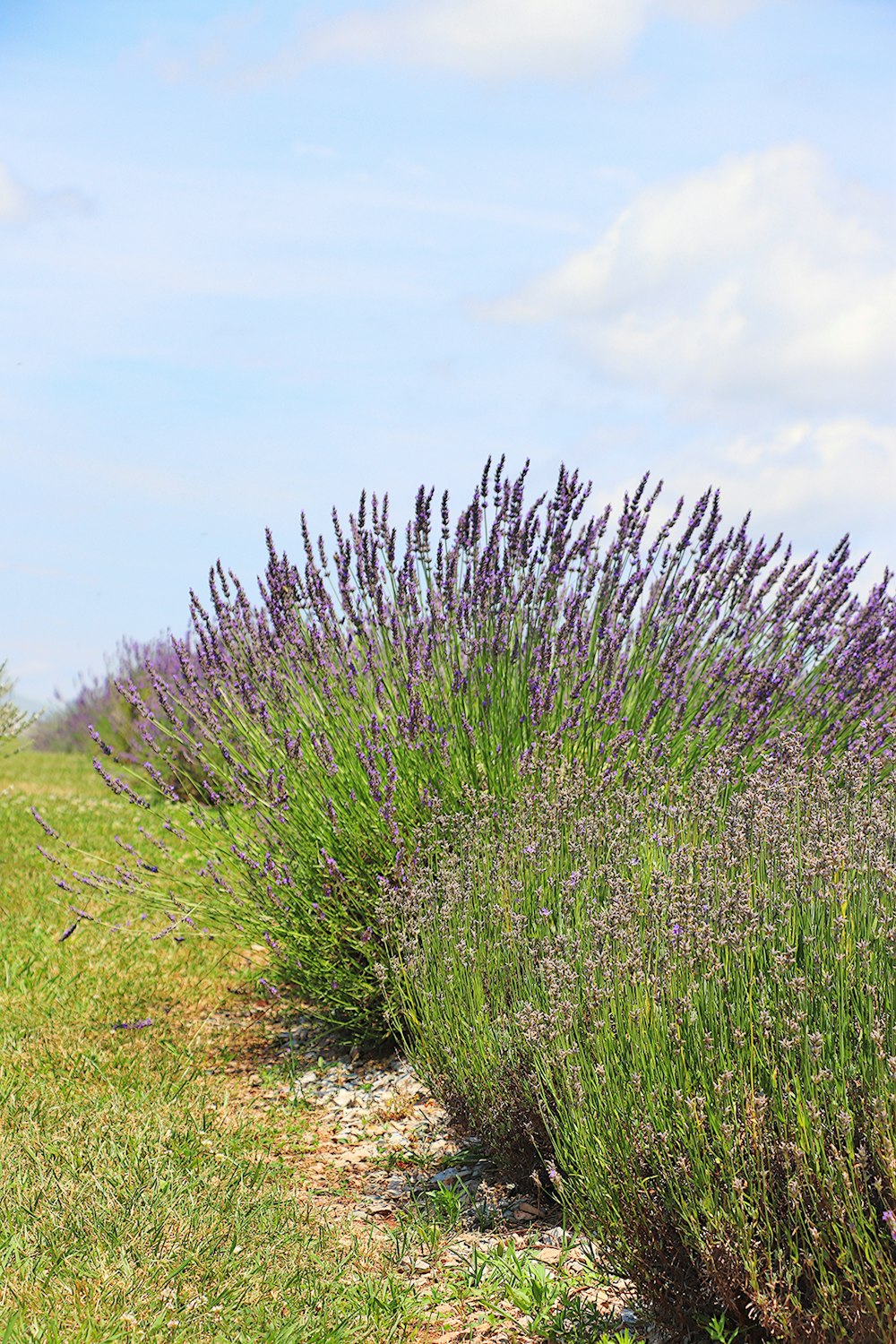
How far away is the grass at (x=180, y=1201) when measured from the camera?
3021 millimetres

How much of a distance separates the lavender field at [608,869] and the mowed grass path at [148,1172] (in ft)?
1.62

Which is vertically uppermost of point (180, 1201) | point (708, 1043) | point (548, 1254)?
point (708, 1043)

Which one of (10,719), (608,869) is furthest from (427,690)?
(10,719)

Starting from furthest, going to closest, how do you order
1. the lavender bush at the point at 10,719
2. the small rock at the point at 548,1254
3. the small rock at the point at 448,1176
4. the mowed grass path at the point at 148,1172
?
the lavender bush at the point at 10,719, the small rock at the point at 448,1176, the small rock at the point at 548,1254, the mowed grass path at the point at 148,1172

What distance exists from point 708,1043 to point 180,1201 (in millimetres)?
1853

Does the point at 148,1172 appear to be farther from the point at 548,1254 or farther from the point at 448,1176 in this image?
the point at 548,1254

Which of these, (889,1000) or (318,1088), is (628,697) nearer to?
(318,1088)

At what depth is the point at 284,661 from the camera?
5.47 m

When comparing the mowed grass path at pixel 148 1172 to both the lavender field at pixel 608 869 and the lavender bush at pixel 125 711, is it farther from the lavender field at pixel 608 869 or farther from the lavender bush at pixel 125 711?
the lavender bush at pixel 125 711

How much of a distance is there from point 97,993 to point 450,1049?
275 cm

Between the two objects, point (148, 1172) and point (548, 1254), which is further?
point (148, 1172)

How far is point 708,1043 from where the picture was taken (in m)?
2.64

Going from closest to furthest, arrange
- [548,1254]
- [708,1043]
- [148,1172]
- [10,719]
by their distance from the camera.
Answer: [708,1043] → [548,1254] → [148,1172] → [10,719]

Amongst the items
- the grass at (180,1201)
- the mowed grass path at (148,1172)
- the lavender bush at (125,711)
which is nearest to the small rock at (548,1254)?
the grass at (180,1201)
